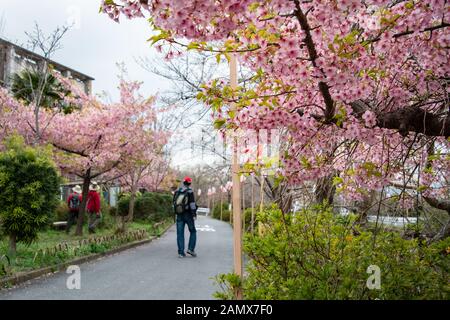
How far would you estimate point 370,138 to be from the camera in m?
3.34

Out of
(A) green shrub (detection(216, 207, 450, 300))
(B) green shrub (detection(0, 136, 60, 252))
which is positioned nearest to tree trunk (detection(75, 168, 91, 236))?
(B) green shrub (detection(0, 136, 60, 252))

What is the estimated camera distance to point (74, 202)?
49.4 feet

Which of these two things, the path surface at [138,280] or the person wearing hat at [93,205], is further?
the person wearing hat at [93,205]

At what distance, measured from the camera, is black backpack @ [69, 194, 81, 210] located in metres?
15.0

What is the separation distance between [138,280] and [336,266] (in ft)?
17.8

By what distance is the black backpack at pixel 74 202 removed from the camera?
590 inches

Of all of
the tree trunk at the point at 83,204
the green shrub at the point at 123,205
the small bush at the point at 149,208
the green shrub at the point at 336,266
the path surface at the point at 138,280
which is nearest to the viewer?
the green shrub at the point at 336,266

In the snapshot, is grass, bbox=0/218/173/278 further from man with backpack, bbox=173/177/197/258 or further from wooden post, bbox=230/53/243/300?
wooden post, bbox=230/53/243/300

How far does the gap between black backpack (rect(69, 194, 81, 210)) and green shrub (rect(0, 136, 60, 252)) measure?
6.74 meters

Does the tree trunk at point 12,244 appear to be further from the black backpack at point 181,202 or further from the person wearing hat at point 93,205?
the person wearing hat at point 93,205

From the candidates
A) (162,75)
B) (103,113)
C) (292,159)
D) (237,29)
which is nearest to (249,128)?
(292,159)

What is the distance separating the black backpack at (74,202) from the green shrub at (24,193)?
6736 millimetres

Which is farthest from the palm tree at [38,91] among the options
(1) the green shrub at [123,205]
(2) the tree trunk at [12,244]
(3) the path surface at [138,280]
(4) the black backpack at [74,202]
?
(1) the green shrub at [123,205]
